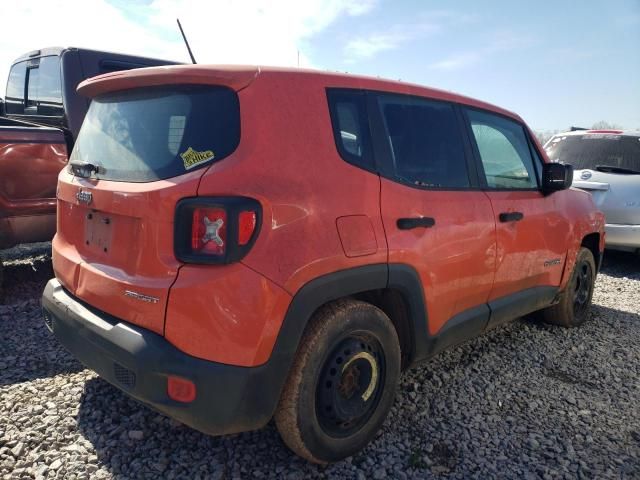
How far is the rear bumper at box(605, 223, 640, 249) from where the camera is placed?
615cm

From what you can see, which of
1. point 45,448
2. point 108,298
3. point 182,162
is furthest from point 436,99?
point 45,448

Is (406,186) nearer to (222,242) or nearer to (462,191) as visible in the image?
(462,191)

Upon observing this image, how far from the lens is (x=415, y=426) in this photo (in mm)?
2758

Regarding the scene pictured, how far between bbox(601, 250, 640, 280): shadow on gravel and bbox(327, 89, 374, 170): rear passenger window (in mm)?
5621

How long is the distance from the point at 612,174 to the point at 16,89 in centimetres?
748

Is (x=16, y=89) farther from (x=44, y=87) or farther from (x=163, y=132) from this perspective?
(x=163, y=132)

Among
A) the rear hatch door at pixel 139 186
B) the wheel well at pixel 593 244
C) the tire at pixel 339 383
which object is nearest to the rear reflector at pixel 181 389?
the rear hatch door at pixel 139 186

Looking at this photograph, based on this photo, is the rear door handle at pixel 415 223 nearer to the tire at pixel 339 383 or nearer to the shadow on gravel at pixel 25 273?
the tire at pixel 339 383

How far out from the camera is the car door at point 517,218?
3.15 m

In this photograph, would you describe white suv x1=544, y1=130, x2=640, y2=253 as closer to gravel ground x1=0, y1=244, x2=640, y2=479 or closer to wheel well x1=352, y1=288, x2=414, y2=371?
gravel ground x1=0, y1=244, x2=640, y2=479

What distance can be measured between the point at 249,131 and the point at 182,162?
30cm

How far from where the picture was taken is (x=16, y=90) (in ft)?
18.5

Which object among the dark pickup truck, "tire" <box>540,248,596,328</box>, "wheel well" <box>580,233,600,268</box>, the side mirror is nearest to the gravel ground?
"tire" <box>540,248,596,328</box>

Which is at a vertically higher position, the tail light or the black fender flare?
the tail light
